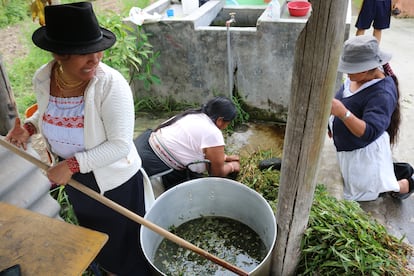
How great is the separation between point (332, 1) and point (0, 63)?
2453mm

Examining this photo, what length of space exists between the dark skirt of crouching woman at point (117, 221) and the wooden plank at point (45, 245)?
0.46 meters

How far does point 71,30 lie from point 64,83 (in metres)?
0.34

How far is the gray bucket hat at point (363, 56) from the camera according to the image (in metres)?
2.72

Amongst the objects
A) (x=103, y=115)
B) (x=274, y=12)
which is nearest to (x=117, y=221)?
(x=103, y=115)

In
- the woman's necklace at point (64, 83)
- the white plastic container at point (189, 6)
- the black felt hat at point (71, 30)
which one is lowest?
the white plastic container at point (189, 6)

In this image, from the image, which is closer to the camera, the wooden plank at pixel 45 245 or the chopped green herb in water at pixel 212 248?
the wooden plank at pixel 45 245

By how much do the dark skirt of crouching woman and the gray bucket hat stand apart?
1857 millimetres

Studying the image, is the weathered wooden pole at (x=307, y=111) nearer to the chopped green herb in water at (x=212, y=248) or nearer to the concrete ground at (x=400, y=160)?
the chopped green herb in water at (x=212, y=248)

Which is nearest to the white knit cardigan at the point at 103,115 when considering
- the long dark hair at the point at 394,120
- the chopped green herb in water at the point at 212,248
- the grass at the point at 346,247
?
the chopped green herb in water at the point at 212,248

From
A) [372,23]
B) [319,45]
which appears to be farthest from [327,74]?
[372,23]

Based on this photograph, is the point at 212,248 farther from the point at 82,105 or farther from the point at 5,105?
the point at 5,105

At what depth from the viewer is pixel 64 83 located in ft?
6.51

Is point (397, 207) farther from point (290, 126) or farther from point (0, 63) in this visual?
point (0, 63)

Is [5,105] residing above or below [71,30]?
below
